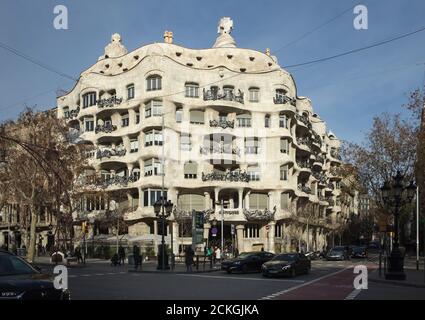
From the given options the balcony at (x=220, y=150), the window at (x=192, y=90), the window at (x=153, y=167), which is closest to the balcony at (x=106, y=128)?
the window at (x=153, y=167)

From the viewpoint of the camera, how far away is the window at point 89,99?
6550 centimetres

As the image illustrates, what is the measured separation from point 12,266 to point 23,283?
4.52 ft

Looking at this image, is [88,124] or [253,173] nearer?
[253,173]

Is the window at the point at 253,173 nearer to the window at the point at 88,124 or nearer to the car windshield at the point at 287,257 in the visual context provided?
the window at the point at 88,124

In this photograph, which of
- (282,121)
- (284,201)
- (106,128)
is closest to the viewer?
(106,128)

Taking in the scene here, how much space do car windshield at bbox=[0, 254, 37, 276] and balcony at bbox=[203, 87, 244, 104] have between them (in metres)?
51.2

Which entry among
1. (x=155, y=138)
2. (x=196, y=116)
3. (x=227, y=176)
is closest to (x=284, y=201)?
(x=227, y=176)

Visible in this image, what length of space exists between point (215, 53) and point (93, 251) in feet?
101

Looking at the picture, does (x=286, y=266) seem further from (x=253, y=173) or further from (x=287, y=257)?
(x=253, y=173)

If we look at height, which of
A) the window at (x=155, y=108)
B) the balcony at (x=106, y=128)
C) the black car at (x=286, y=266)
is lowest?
the black car at (x=286, y=266)

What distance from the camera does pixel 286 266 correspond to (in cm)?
2716

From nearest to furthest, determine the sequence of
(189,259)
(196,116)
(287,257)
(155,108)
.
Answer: (287,257) → (189,259) → (155,108) → (196,116)

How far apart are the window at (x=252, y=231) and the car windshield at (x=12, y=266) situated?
52.3 m

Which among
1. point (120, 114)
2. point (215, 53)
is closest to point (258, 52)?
point (215, 53)
